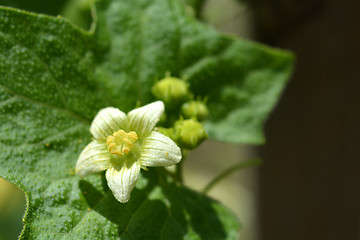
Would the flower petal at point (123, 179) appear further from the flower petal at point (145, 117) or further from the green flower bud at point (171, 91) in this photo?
the green flower bud at point (171, 91)

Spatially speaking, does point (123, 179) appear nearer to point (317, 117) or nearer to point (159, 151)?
point (159, 151)

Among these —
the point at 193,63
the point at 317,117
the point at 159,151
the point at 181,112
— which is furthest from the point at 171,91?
the point at 317,117

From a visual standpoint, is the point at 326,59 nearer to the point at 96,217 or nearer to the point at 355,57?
the point at 355,57

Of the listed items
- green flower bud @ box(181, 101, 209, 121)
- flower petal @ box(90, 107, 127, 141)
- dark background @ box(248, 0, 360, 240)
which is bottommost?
dark background @ box(248, 0, 360, 240)

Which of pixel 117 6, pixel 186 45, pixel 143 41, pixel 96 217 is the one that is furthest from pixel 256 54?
pixel 96 217

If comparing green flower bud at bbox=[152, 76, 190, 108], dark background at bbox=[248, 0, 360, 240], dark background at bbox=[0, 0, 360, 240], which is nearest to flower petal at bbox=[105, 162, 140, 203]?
green flower bud at bbox=[152, 76, 190, 108]

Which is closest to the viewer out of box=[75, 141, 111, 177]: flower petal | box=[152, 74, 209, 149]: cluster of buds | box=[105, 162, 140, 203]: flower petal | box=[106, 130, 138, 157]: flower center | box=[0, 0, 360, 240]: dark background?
box=[105, 162, 140, 203]: flower petal

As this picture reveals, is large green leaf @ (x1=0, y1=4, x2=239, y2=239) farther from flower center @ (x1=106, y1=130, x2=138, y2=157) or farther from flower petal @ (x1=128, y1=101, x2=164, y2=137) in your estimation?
flower petal @ (x1=128, y1=101, x2=164, y2=137)
